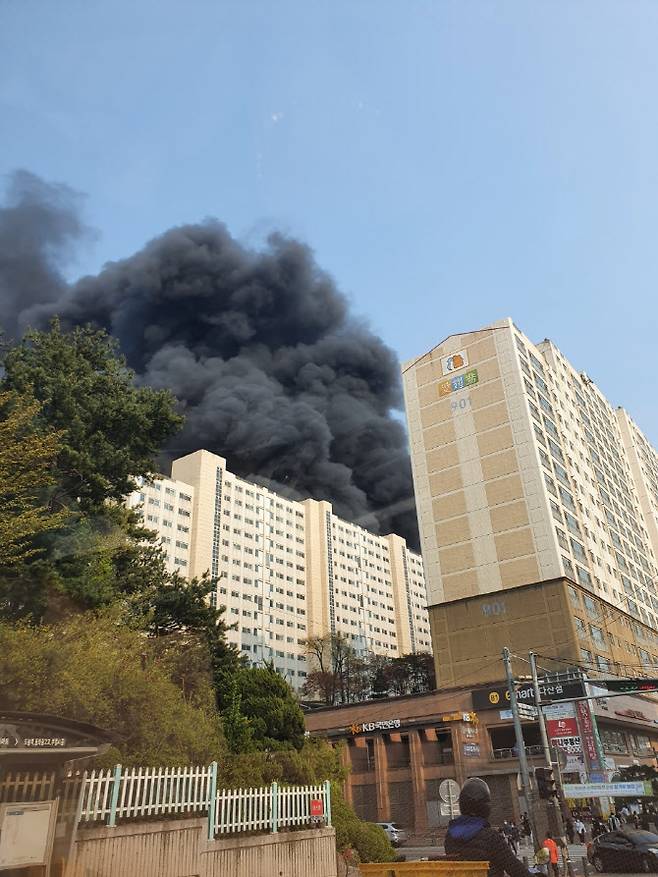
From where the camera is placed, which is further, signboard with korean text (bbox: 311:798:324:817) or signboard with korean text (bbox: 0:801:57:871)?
signboard with korean text (bbox: 311:798:324:817)

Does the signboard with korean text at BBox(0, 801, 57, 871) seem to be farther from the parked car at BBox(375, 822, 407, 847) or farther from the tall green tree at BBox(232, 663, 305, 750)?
the parked car at BBox(375, 822, 407, 847)

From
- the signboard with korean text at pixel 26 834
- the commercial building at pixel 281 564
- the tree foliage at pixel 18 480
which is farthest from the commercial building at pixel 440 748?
the commercial building at pixel 281 564

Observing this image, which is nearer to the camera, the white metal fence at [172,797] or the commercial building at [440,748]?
the white metal fence at [172,797]

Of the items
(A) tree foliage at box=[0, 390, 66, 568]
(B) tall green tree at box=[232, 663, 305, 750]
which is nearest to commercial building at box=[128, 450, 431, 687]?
(B) tall green tree at box=[232, 663, 305, 750]

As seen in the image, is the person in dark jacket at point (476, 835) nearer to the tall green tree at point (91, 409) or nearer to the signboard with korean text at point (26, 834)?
the signboard with korean text at point (26, 834)

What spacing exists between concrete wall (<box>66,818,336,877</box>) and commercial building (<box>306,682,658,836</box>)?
1237 inches

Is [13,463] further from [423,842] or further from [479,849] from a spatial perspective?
[423,842]

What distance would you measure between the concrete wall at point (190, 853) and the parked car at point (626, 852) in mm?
11827

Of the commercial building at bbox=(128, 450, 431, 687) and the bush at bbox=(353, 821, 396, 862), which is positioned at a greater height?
the commercial building at bbox=(128, 450, 431, 687)

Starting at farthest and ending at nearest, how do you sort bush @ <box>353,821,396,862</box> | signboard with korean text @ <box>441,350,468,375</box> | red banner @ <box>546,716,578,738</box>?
signboard with korean text @ <box>441,350,468,375</box>
red banner @ <box>546,716,578,738</box>
bush @ <box>353,821,396,862</box>

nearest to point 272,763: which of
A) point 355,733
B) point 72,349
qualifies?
point 72,349

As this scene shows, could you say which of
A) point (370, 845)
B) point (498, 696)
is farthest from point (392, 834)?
point (370, 845)

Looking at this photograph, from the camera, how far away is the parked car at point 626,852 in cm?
2042

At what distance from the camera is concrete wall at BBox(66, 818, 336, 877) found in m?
10.4
